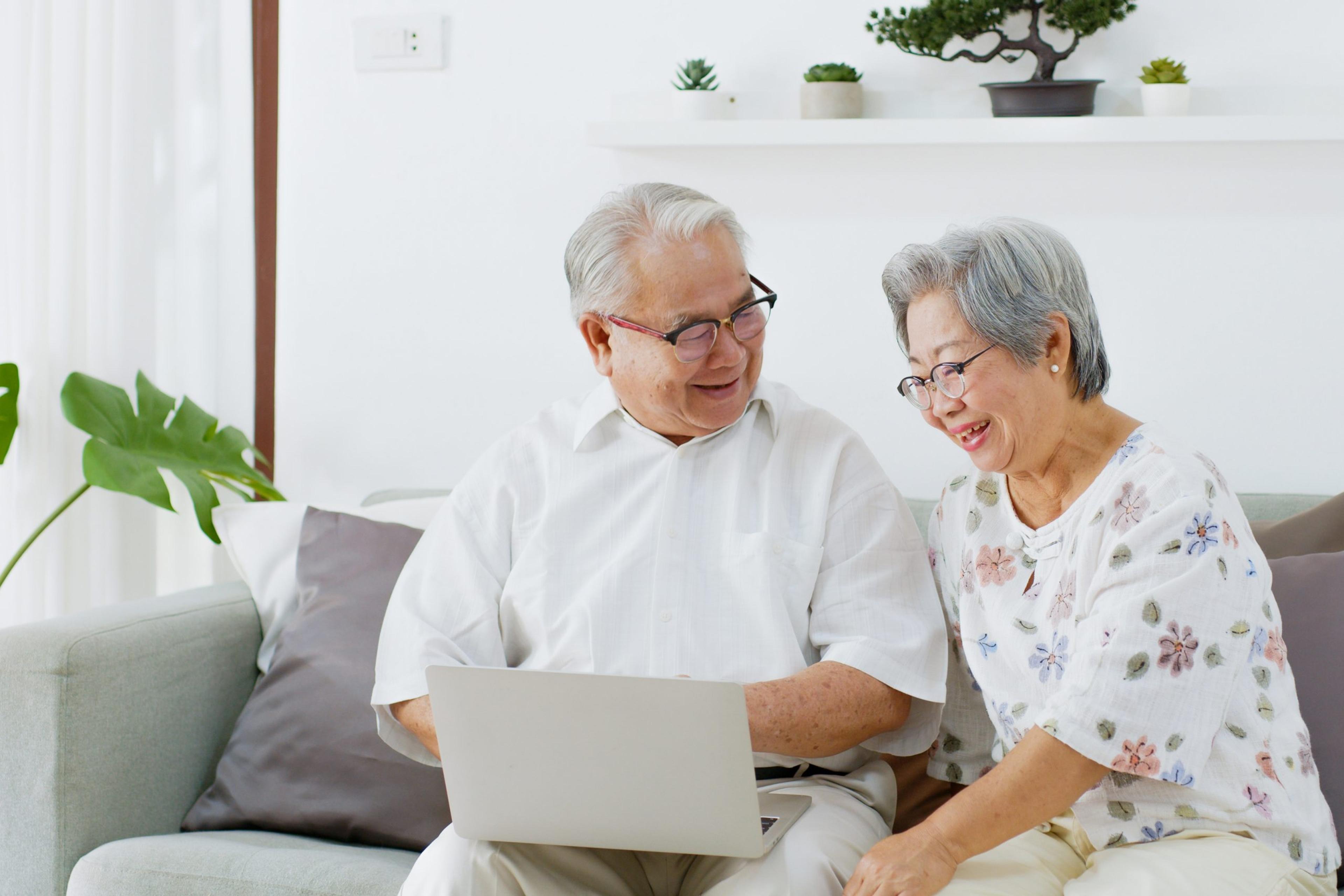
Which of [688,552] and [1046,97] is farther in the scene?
[1046,97]

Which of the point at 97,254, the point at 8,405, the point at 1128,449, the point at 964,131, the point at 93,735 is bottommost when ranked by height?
the point at 93,735

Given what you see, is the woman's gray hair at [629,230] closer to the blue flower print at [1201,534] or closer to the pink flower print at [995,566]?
the pink flower print at [995,566]

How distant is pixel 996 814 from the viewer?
3.87 feet

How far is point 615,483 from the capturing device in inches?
62.5

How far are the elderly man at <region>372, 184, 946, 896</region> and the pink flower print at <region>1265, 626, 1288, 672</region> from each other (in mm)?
359

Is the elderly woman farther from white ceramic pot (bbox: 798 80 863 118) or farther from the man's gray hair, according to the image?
white ceramic pot (bbox: 798 80 863 118)

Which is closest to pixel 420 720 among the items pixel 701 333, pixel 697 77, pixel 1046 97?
pixel 701 333

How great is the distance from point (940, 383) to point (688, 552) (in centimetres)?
39

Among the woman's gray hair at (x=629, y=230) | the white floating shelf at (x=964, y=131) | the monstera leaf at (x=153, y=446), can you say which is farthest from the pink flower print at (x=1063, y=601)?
the monstera leaf at (x=153, y=446)

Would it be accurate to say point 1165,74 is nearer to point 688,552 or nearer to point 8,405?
point 688,552

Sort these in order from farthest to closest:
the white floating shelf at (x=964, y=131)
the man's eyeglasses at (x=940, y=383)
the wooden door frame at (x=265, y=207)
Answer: the wooden door frame at (x=265, y=207) < the white floating shelf at (x=964, y=131) < the man's eyeglasses at (x=940, y=383)

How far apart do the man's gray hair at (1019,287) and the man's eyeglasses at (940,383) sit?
0.04 meters

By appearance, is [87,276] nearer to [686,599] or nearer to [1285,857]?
[686,599]

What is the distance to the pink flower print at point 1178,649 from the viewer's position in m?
1.16
